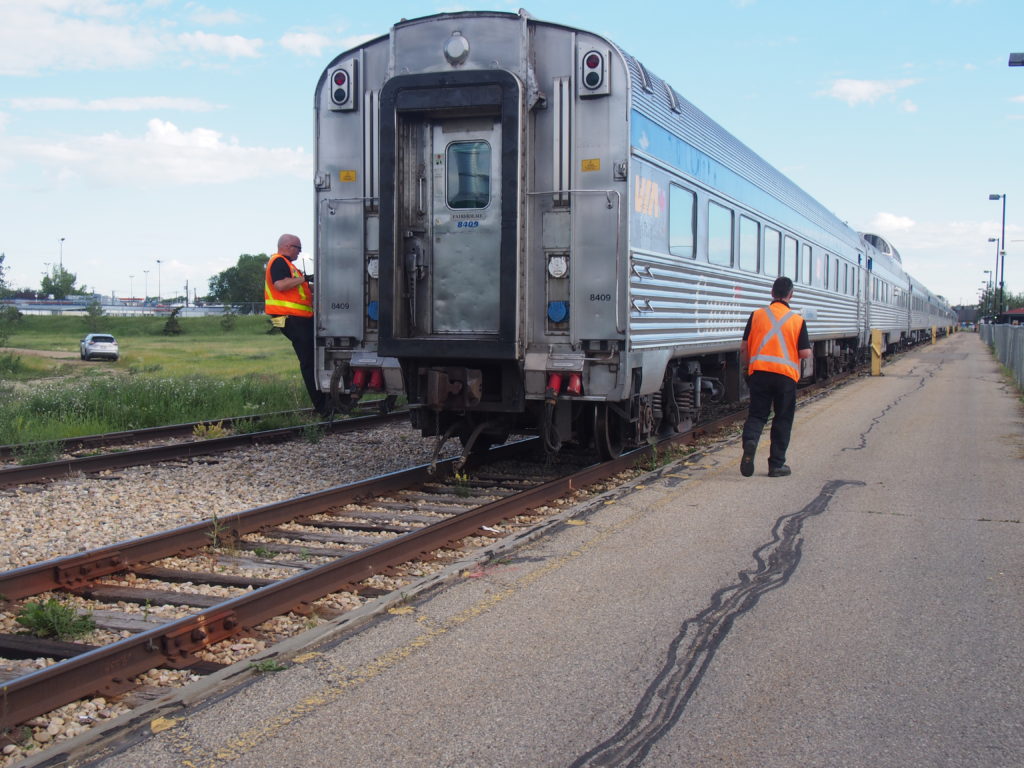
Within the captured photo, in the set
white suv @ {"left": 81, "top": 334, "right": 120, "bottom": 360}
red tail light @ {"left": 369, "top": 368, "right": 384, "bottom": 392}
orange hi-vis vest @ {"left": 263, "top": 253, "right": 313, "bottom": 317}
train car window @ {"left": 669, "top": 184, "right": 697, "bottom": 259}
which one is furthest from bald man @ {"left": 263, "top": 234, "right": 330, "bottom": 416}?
white suv @ {"left": 81, "top": 334, "right": 120, "bottom": 360}

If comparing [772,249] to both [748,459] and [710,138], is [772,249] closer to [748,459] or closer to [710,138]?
[710,138]

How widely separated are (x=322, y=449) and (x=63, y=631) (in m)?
6.19

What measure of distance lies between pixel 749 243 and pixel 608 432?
4526 millimetres

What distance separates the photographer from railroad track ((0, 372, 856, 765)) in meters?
4.02

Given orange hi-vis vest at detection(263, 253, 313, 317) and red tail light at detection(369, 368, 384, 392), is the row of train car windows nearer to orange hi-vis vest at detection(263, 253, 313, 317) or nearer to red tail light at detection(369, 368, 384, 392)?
red tail light at detection(369, 368, 384, 392)

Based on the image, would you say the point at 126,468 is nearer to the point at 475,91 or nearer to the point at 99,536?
the point at 99,536

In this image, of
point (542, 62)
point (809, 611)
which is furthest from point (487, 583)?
point (542, 62)

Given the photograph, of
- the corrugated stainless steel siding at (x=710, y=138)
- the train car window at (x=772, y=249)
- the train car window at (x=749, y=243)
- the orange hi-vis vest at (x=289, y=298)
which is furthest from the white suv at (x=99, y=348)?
the train car window at (x=749, y=243)

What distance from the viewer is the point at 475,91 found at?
773 centimetres

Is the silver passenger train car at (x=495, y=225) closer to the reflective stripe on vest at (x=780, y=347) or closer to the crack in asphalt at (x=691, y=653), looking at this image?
the reflective stripe on vest at (x=780, y=347)

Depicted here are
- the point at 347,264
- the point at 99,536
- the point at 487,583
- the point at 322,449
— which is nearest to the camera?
the point at 487,583

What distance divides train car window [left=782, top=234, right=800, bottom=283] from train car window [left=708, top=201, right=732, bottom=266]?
3.63 metres

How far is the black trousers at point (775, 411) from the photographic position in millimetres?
9086

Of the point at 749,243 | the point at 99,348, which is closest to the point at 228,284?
the point at 99,348
